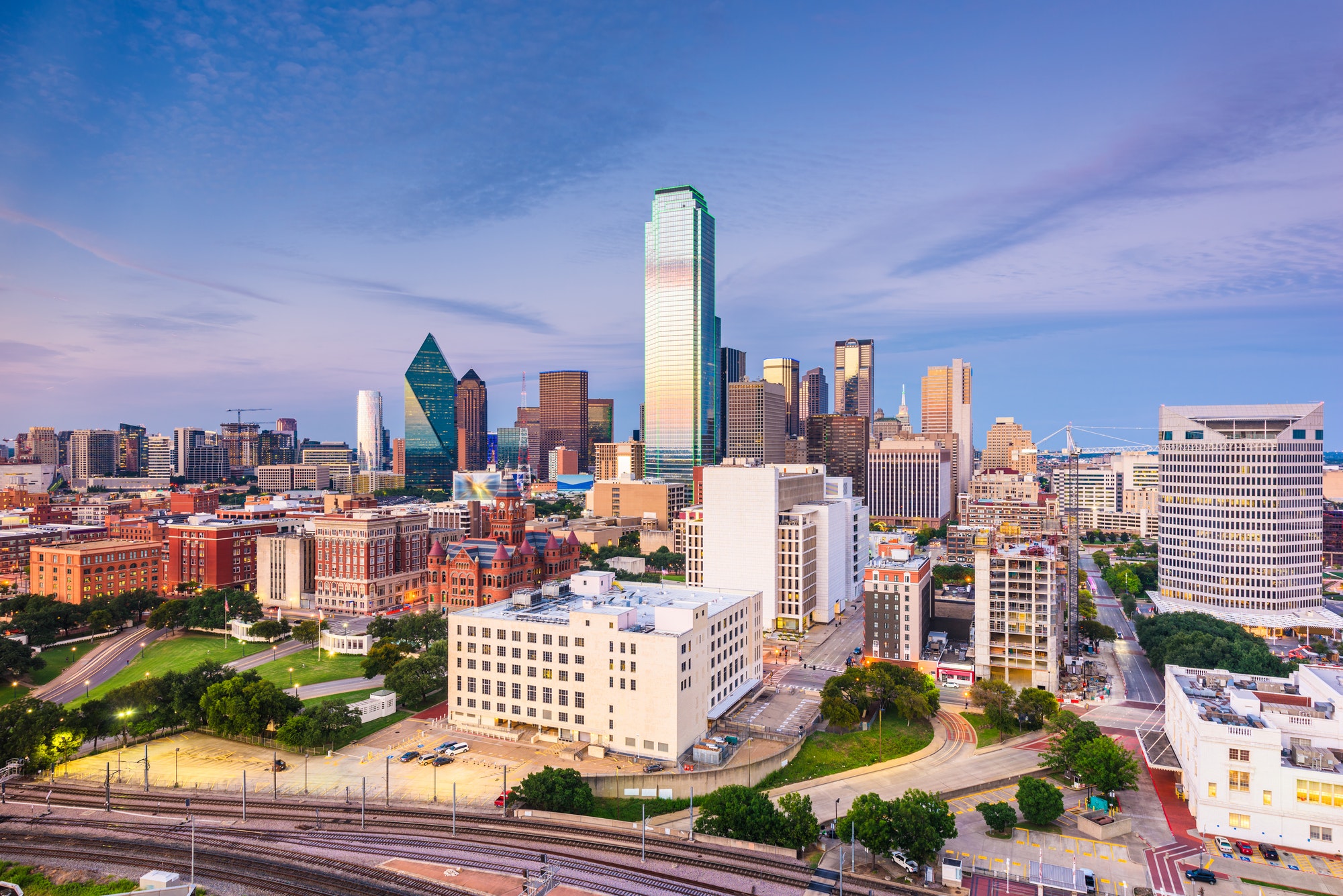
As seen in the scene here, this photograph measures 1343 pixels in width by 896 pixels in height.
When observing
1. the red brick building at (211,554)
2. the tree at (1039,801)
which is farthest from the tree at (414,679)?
the red brick building at (211,554)

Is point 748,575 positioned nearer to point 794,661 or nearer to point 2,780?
point 794,661

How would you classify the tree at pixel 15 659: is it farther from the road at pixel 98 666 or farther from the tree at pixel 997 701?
the tree at pixel 997 701

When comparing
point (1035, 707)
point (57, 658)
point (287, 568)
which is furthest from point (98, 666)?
point (1035, 707)

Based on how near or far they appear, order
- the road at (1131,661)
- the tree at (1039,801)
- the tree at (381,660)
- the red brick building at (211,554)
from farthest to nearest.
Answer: the red brick building at (211,554), the tree at (381,660), the road at (1131,661), the tree at (1039,801)

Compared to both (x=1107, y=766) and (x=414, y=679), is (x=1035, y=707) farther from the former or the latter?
(x=414, y=679)

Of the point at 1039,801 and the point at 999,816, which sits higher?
the point at 1039,801

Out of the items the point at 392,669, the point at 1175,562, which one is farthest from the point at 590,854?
the point at 1175,562

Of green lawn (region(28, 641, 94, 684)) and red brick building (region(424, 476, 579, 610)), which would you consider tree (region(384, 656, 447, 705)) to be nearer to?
red brick building (region(424, 476, 579, 610))
